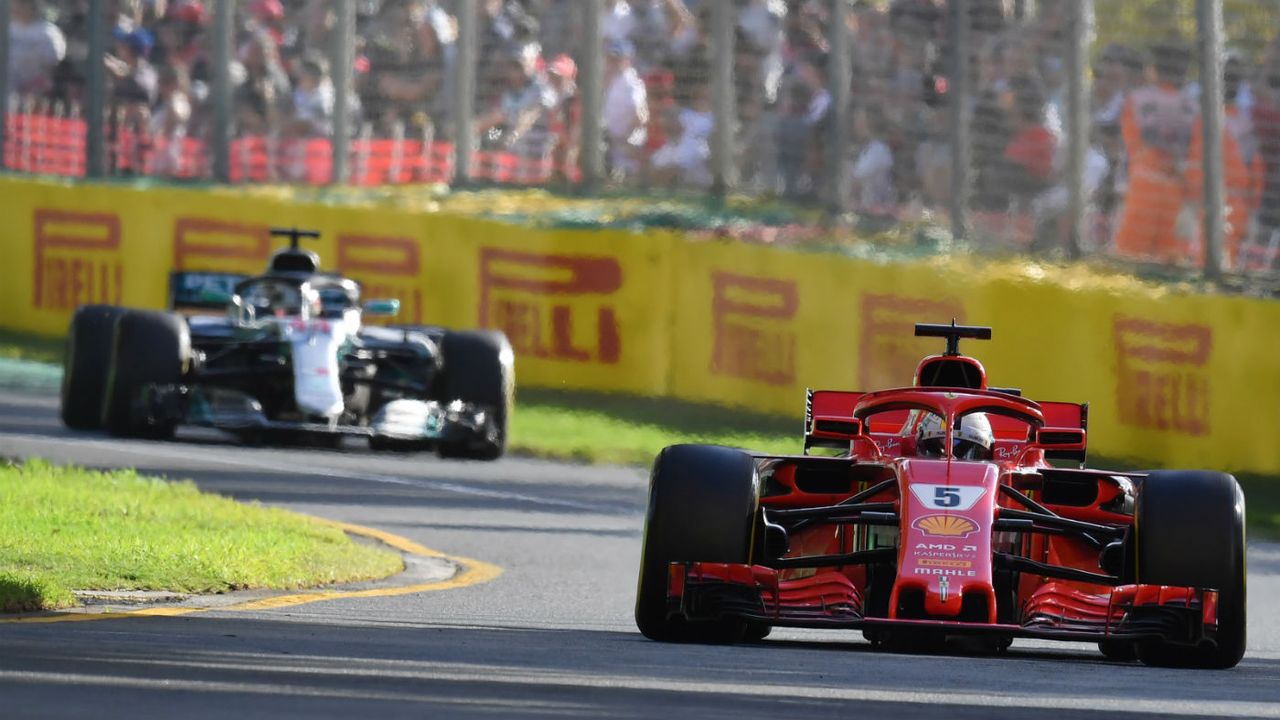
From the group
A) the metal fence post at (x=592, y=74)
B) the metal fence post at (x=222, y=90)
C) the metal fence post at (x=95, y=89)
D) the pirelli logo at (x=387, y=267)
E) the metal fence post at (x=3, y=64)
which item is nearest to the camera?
the metal fence post at (x=592, y=74)

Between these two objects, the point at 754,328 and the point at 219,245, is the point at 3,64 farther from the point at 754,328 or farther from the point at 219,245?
the point at 754,328

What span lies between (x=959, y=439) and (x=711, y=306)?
413 inches

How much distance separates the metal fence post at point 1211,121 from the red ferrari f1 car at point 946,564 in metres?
7.77

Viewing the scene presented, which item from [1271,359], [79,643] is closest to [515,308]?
[1271,359]

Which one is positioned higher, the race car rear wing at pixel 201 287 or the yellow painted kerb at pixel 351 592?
the race car rear wing at pixel 201 287

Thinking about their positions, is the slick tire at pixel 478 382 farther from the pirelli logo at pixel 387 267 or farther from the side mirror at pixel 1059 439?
the side mirror at pixel 1059 439

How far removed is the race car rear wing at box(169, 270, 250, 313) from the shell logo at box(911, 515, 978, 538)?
9.68 meters

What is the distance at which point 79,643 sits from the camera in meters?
8.40

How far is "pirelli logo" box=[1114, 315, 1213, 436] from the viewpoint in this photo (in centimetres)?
1720

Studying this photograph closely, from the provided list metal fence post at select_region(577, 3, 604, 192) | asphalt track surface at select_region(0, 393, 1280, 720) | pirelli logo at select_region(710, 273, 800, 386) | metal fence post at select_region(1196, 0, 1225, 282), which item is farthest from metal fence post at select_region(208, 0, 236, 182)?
asphalt track surface at select_region(0, 393, 1280, 720)

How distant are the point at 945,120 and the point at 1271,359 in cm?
345

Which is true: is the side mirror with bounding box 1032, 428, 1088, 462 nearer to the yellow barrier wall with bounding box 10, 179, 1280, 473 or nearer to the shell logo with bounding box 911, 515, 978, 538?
the shell logo with bounding box 911, 515, 978, 538

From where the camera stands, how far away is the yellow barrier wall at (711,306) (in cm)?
1731

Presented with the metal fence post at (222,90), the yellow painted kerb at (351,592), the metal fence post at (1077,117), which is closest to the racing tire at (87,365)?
the yellow painted kerb at (351,592)
